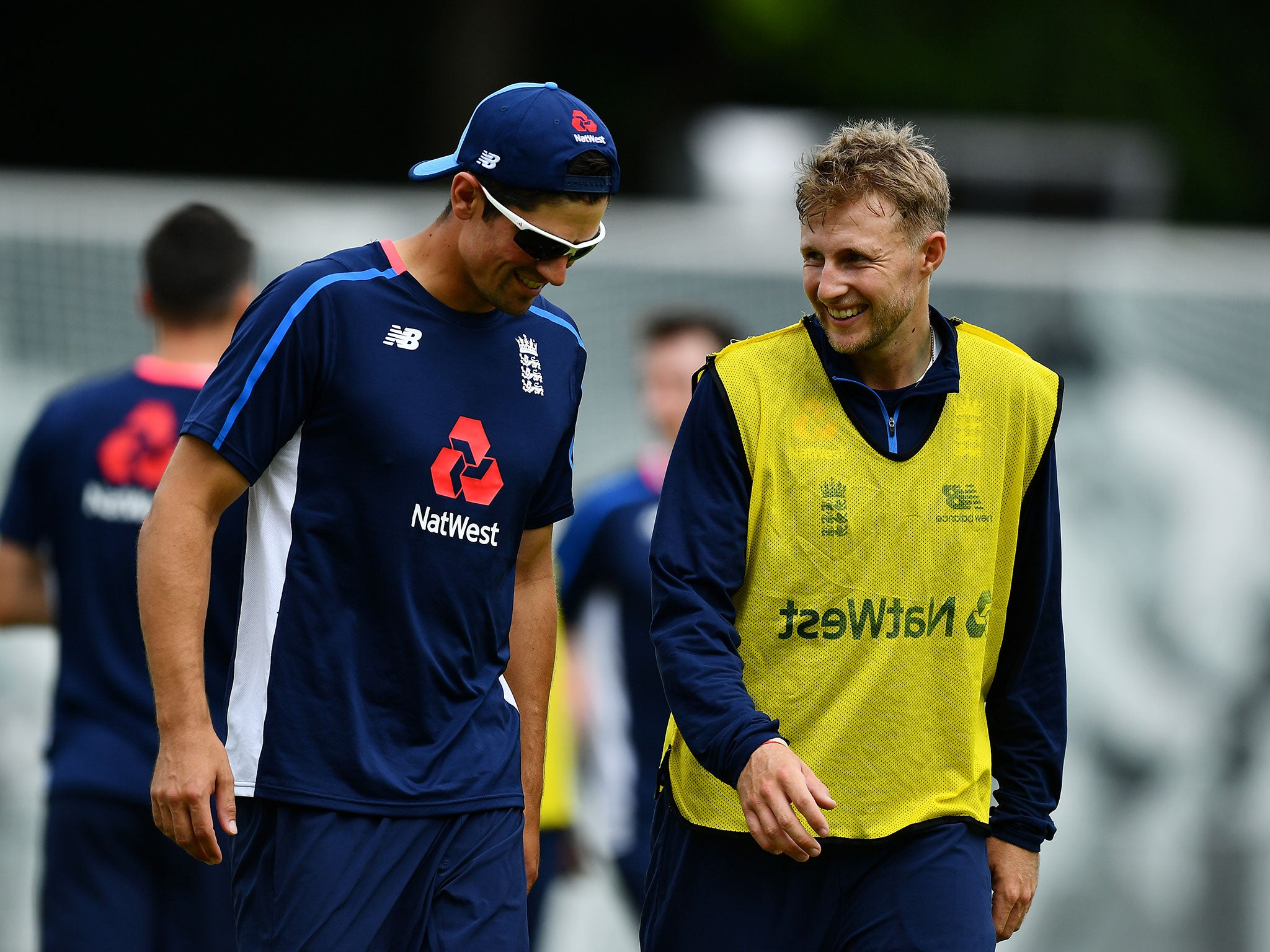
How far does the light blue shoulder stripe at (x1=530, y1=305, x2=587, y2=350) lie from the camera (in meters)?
3.84

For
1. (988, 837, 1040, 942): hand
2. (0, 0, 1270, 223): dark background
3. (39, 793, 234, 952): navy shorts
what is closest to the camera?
(988, 837, 1040, 942): hand

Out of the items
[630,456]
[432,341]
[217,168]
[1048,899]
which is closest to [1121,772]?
[1048,899]

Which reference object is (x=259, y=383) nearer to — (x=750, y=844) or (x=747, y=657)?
(x=747, y=657)

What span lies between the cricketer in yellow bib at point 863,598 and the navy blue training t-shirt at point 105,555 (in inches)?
68.4

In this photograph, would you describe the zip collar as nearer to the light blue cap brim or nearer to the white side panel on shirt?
the light blue cap brim

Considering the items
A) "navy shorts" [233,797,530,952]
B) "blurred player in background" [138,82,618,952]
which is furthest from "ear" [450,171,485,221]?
"navy shorts" [233,797,530,952]

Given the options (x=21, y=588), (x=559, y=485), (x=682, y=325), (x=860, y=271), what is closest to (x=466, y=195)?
(x=559, y=485)

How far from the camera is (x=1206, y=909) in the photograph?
7.88m

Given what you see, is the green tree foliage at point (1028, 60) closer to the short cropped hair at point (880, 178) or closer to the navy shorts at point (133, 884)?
the navy shorts at point (133, 884)

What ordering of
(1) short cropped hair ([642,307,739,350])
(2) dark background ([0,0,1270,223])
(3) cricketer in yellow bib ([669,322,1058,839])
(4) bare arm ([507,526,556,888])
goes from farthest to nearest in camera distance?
(2) dark background ([0,0,1270,223]) → (1) short cropped hair ([642,307,739,350]) → (4) bare arm ([507,526,556,888]) → (3) cricketer in yellow bib ([669,322,1058,839])

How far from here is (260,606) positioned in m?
3.49

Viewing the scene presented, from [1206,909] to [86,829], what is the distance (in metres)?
5.21

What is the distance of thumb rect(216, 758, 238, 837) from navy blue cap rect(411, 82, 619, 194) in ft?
4.01

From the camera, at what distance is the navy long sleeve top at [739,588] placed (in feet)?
10.9
